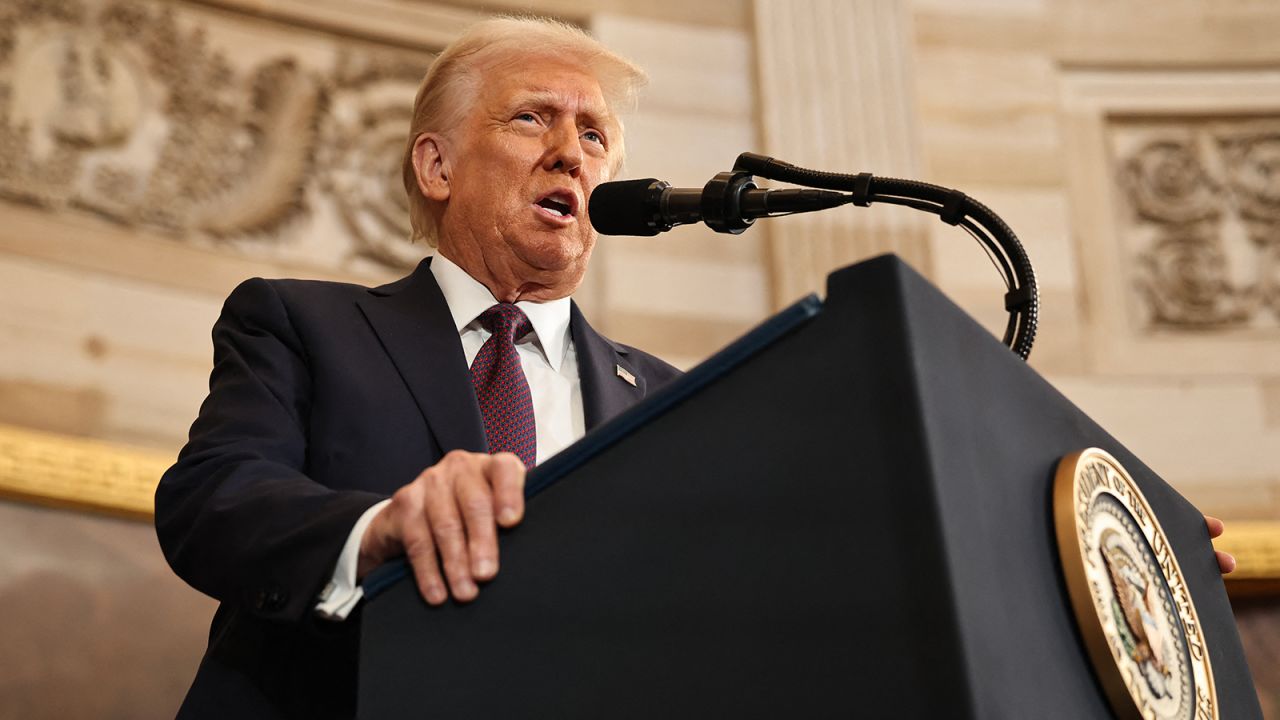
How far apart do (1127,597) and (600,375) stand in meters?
0.99

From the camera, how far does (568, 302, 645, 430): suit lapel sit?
78.6 inches

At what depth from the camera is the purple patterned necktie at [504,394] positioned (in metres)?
1.77

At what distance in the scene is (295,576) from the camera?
130cm

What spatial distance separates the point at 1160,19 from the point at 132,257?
347cm

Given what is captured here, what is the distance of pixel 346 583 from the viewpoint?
1.29 metres

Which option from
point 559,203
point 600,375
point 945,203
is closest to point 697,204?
point 945,203

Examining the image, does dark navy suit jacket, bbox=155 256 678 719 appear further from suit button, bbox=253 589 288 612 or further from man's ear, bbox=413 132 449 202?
man's ear, bbox=413 132 449 202

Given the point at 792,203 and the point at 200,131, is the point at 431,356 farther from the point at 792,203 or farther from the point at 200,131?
the point at 200,131

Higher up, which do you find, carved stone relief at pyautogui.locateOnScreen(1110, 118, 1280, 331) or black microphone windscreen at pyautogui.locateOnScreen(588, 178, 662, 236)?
carved stone relief at pyautogui.locateOnScreen(1110, 118, 1280, 331)

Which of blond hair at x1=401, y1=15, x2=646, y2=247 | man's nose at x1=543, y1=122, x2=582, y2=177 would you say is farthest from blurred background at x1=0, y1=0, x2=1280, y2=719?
man's nose at x1=543, y1=122, x2=582, y2=177

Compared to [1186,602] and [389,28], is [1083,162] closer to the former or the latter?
[389,28]

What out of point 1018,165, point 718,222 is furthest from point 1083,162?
point 718,222

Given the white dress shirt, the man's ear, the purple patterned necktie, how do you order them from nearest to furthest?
the purple patterned necktie → the white dress shirt → the man's ear

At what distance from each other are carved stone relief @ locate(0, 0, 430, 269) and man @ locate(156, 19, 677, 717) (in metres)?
1.67
